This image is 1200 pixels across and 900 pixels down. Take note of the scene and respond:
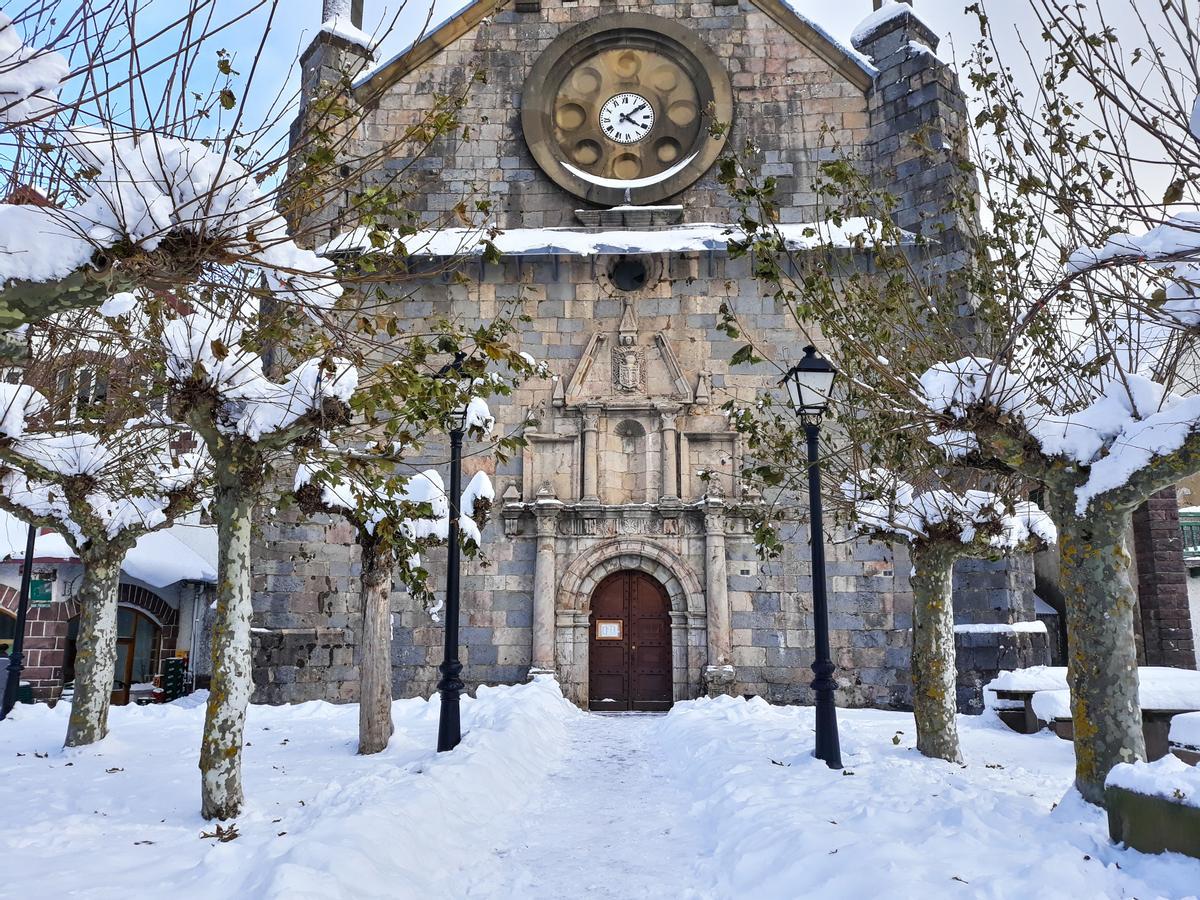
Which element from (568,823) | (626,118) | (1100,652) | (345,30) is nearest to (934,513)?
(1100,652)

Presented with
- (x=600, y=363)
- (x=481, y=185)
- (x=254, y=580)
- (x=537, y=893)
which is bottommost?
(x=537, y=893)

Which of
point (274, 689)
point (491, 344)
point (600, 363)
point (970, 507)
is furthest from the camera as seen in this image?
point (600, 363)

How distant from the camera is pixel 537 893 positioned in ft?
16.4

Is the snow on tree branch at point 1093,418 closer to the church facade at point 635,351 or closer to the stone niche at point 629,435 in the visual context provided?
the church facade at point 635,351

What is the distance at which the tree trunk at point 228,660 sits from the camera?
6652mm

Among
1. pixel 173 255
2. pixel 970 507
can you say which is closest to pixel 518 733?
pixel 970 507

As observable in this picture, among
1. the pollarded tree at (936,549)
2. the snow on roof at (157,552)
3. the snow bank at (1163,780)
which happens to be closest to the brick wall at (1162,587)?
the pollarded tree at (936,549)

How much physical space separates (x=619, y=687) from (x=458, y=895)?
34.8 ft

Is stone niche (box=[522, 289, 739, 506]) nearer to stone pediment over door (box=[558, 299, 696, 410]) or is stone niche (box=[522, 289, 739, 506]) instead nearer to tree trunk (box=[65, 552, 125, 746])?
stone pediment over door (box=[558, 299, 696, 410])

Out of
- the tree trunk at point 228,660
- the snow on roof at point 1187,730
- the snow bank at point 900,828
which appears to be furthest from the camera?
the tree trunk at point 228,660

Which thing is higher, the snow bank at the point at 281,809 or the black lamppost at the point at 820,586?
the black lamppost at the point at 820,586

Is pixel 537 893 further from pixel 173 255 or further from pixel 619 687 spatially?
pixel 619 687

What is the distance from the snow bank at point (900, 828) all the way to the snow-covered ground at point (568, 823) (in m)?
0.02

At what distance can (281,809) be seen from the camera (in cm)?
686
